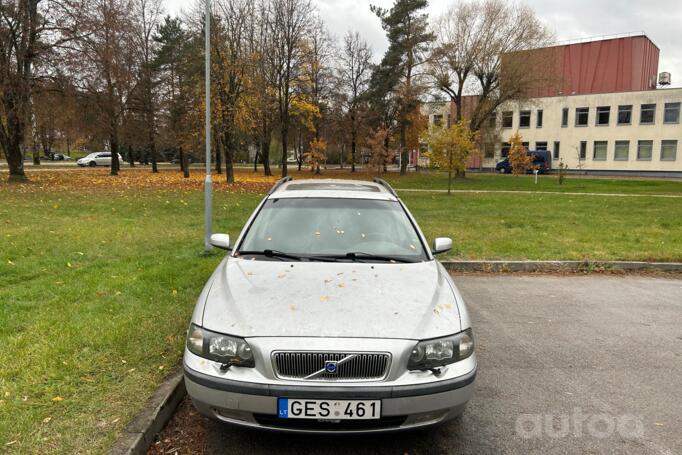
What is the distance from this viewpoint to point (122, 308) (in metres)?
5.34

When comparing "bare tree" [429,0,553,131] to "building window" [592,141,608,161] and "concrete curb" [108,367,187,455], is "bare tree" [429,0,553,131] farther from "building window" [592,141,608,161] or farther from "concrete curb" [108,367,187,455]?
"concrete curb" [108,367,187,455]

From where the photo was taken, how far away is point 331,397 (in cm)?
270

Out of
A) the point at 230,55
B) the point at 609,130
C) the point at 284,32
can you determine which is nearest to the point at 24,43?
the point at 230,55

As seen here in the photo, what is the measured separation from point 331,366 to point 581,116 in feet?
203

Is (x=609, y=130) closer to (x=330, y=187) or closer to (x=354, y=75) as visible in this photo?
(x=354, y=75)

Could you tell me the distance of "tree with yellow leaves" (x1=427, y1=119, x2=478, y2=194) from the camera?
25.3m

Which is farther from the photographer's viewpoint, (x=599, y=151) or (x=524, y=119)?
(x=524, y=119)

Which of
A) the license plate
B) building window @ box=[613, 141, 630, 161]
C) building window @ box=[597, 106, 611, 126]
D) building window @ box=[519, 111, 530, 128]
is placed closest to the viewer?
the license plate

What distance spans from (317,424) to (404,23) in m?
44.2

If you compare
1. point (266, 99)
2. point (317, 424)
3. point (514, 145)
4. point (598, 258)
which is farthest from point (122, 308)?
point (514, 145)

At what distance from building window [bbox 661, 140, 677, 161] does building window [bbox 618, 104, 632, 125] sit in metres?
4.19

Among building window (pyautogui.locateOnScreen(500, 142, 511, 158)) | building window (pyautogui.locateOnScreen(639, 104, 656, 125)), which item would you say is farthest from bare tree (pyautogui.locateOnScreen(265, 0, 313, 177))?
building window (pyautogui.locateOnScreen(639, 104, 656, 125))

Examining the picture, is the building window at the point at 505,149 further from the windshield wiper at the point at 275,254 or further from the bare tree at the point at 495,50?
the windshield wiper at the point at 275,254

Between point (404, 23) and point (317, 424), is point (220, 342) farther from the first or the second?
point (404, 23)
